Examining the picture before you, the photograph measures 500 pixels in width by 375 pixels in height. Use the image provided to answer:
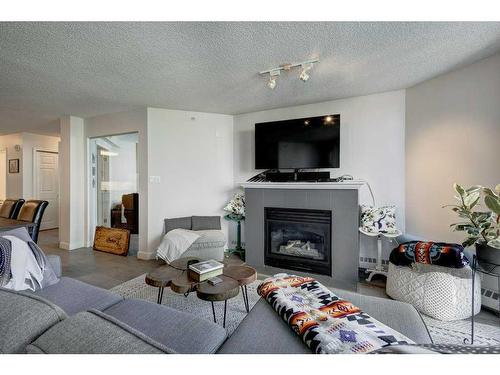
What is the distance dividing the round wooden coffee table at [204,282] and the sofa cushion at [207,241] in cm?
97

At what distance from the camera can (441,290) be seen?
6.23ft

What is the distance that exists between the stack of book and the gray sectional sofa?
1.39 feet

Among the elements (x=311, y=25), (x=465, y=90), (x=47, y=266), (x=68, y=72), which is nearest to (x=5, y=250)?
(x=47, y=266)

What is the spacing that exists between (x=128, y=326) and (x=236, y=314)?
4.85ft

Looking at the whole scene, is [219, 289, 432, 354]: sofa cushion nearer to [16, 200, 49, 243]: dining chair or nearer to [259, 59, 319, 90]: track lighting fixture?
[259, 59, 319, 90]: track lighting fixture

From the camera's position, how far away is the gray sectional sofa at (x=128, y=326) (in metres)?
0.62

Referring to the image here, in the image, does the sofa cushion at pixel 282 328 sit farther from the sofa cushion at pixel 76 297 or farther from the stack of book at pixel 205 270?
the sofa cushion at pixel 76 297

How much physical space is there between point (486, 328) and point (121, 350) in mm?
2518

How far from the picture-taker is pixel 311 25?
162 centimetres

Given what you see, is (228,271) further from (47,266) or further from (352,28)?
(352,28)

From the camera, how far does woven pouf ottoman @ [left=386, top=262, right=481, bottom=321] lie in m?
1.88

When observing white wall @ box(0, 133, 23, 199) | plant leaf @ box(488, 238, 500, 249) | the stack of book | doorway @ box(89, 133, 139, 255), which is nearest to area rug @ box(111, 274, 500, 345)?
the stack of book

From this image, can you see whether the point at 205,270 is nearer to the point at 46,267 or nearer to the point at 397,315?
the point at 46,267

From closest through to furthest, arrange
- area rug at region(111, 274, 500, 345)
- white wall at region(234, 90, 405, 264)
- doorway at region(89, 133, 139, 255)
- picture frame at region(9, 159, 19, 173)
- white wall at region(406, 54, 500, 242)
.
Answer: area rug at region(111, 274, 500, 345), white wall at region(406, 54, 500, 242), white wall at region(234, 90, 405, 264), doorway at region(89, 133, 139, 255), picture frame at region(9, 159, 19, 173)
